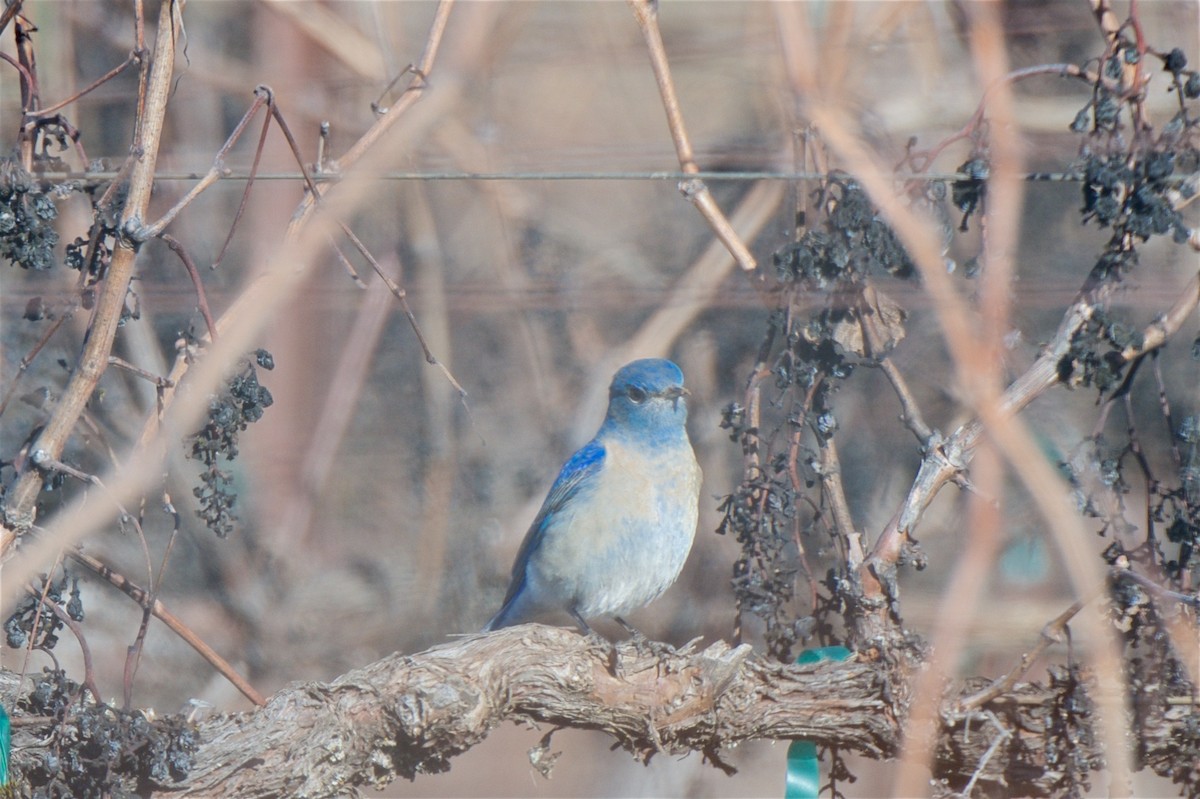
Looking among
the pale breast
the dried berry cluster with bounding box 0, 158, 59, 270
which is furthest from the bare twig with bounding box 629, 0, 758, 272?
the dried berry cluster with bounding box 0, 158, 59, 270

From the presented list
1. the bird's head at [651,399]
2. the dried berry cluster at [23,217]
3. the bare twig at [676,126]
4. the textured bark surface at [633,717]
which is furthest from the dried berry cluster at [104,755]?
the bare twig at [676,126]

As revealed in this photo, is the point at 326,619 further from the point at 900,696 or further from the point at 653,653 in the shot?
the point at 900,696

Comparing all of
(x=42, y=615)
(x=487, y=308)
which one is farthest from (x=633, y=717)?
(x=487, y=308)

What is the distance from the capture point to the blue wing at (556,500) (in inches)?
86.0

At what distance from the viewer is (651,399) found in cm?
217

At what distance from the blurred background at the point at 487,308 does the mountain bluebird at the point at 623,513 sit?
47 cm

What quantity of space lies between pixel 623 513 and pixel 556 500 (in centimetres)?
16

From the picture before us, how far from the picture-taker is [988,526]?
1797mm

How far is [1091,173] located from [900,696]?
0.87m

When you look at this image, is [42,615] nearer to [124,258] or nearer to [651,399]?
[124,258]

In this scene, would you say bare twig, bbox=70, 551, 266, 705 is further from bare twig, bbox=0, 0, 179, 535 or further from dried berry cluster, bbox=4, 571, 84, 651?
bare twig, bbox=0, 0, 179, 535

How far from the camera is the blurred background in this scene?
8.68ft

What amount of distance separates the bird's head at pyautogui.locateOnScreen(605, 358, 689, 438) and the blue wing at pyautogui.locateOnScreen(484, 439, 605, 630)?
9 cm

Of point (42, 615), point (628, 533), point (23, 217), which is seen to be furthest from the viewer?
point (628, 533)
